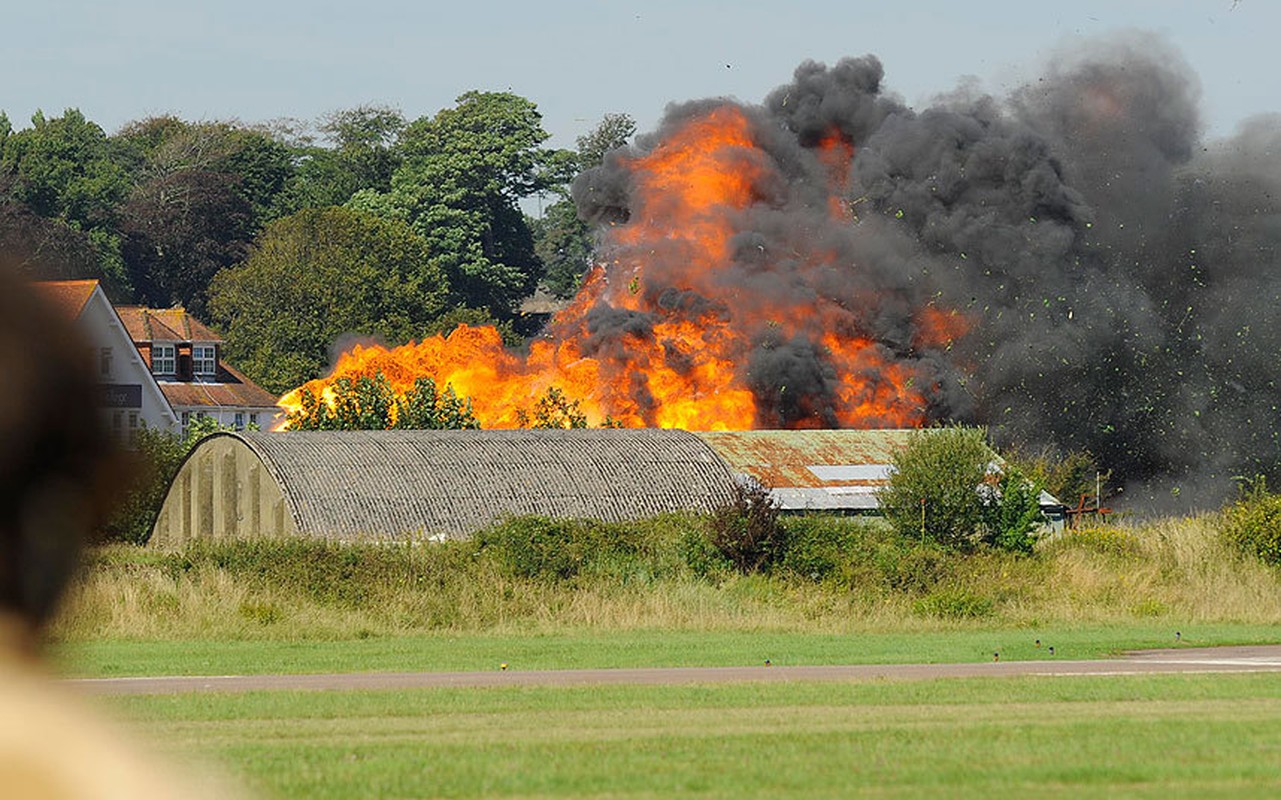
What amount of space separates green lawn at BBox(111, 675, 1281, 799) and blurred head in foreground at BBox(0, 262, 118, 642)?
1127 centimetres

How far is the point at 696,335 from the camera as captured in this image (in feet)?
250

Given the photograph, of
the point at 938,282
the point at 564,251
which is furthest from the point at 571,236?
the point at 938,282

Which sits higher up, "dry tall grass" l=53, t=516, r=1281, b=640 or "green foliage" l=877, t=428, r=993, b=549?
"green foliage" l=877, t=428, r=993, b=549

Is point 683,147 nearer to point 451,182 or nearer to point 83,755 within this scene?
point 451,182

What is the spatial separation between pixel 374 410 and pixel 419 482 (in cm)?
1372

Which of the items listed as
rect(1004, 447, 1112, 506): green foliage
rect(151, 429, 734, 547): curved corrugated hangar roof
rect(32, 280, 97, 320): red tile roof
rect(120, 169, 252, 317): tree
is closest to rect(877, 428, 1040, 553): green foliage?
rect(151, 429, 734, 547): curved corrugated hangar roof

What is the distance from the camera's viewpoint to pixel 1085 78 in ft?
284

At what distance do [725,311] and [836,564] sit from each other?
3890 centimetres

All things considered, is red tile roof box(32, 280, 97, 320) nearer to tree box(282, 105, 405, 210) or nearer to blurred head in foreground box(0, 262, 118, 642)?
blurred head in foreground box(0, 262, 118, 642)

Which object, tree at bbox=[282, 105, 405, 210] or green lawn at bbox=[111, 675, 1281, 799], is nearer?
green lawn at bbox=[111, 675, 1281, 799]

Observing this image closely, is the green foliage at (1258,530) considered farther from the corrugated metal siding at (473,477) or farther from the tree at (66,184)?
the tree at (66,184)

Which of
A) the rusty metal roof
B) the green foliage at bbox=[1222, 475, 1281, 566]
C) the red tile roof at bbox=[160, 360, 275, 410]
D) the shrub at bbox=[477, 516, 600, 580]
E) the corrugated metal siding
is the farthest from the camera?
the red tile roof at bbox=[160, 360, 275, 410]

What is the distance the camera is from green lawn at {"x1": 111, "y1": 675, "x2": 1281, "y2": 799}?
1453cm

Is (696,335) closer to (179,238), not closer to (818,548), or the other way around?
(818,548)
